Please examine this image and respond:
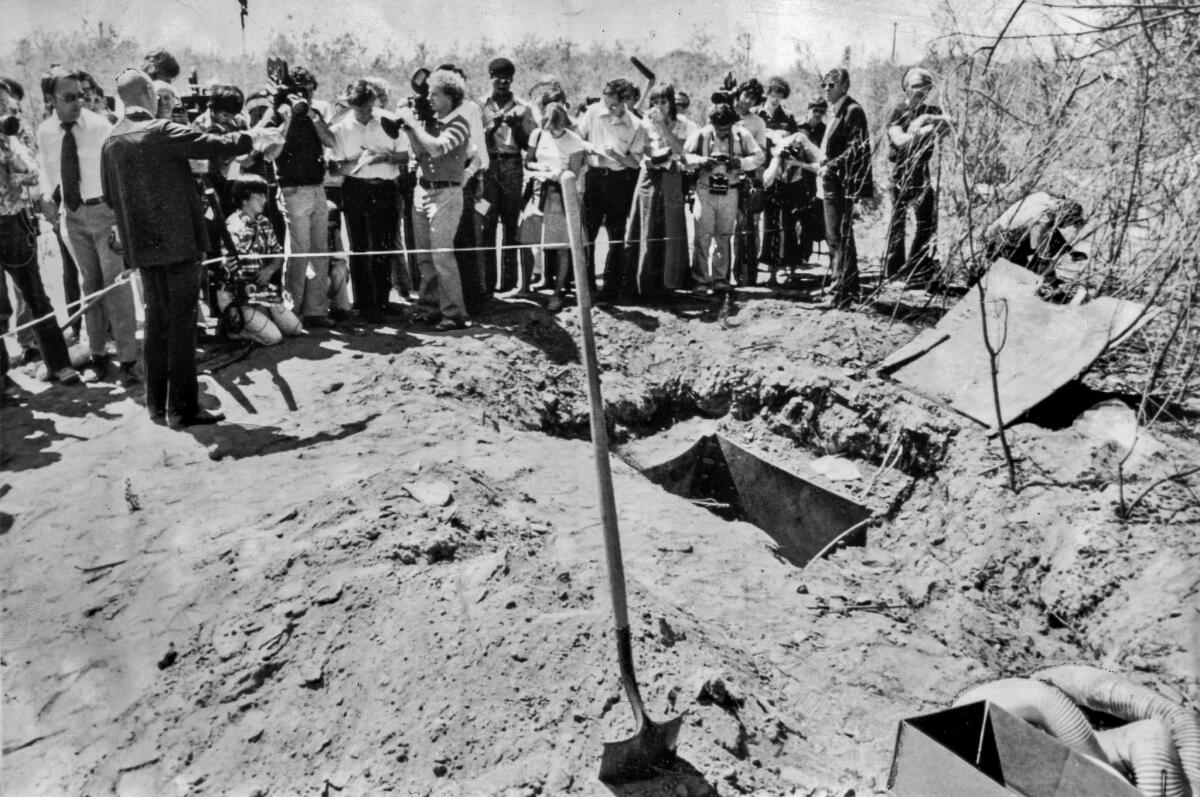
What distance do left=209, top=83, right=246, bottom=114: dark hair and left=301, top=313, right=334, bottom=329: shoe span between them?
1691 mm

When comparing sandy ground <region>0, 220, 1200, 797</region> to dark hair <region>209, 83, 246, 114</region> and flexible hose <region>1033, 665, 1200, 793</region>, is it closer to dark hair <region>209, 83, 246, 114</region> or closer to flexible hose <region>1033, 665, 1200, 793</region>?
flexible hose <region>1033, 665, 1200, 793</region>

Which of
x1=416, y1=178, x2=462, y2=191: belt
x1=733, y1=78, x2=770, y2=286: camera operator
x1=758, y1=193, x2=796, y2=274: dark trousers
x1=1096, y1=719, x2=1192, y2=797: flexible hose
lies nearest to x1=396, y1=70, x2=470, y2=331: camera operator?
x1=416, y1=178, x2=462, y2=191: belt

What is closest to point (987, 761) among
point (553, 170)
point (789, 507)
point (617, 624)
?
point (617, 624)

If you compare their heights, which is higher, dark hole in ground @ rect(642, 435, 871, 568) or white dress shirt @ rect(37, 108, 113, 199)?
white dress shirt @ rect(37, 108, 113, 199)

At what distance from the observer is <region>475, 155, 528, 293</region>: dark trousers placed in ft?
27.6

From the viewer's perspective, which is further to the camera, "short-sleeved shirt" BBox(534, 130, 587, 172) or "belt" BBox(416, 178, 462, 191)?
"short-sleeved shirt" BBox(534, 130, 587, 172)

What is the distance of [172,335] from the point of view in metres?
5.61

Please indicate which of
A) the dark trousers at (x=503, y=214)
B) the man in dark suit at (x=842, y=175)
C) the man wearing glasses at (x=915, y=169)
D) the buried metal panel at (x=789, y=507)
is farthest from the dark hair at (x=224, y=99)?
the man wearing glasses at (x=915, y=169)

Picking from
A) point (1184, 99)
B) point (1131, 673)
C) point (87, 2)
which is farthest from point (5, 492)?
point (1184, 99)

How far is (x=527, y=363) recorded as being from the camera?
7160 mm

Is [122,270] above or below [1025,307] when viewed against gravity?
above

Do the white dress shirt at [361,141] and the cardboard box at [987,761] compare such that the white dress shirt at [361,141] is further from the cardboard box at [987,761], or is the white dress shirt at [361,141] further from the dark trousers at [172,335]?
the cardboard box at [987,761]

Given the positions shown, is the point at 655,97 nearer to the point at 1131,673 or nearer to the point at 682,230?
the point at 682,230

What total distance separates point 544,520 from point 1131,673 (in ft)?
9.27
